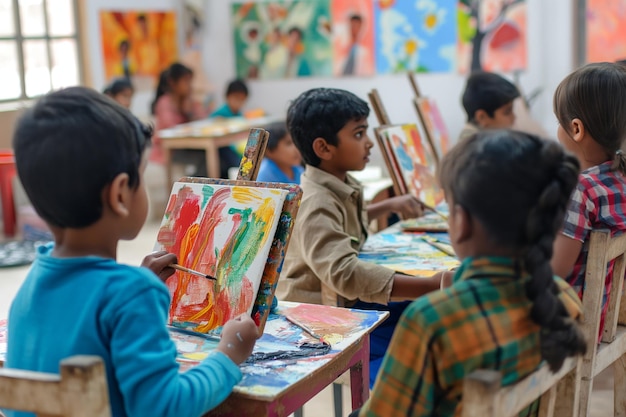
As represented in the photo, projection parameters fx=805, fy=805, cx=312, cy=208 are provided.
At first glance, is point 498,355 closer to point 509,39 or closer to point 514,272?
point 514,272

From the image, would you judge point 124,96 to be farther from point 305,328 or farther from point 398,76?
point 305,328

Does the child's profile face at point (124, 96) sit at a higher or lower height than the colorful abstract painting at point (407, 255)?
higher

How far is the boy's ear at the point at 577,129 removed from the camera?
1915 mm

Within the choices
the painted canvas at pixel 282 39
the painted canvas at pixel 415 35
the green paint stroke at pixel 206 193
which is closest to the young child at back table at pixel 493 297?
the green paint stroke at pixel 206 193

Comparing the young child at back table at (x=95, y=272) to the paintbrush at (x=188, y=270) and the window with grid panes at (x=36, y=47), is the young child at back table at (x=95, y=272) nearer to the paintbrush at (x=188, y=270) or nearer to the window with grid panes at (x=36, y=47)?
the paintbrush at (x=188, y=270)

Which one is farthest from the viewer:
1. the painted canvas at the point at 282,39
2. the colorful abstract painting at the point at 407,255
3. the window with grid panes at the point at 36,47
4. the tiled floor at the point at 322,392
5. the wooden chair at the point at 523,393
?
the painted canvas at the point at 282,39

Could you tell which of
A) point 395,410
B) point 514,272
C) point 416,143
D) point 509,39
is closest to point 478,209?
point 514,272

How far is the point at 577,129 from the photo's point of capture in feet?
6.32

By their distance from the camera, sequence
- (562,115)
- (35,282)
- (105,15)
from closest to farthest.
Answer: (35,282)
(562,115)
(105,15)

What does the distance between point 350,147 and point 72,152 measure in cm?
134

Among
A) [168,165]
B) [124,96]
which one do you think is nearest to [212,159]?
[168,165]

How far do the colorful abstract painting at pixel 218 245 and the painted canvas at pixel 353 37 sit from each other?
530 centimetres

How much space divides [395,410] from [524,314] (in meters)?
0.25

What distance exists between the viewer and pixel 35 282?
1341 millimetres
